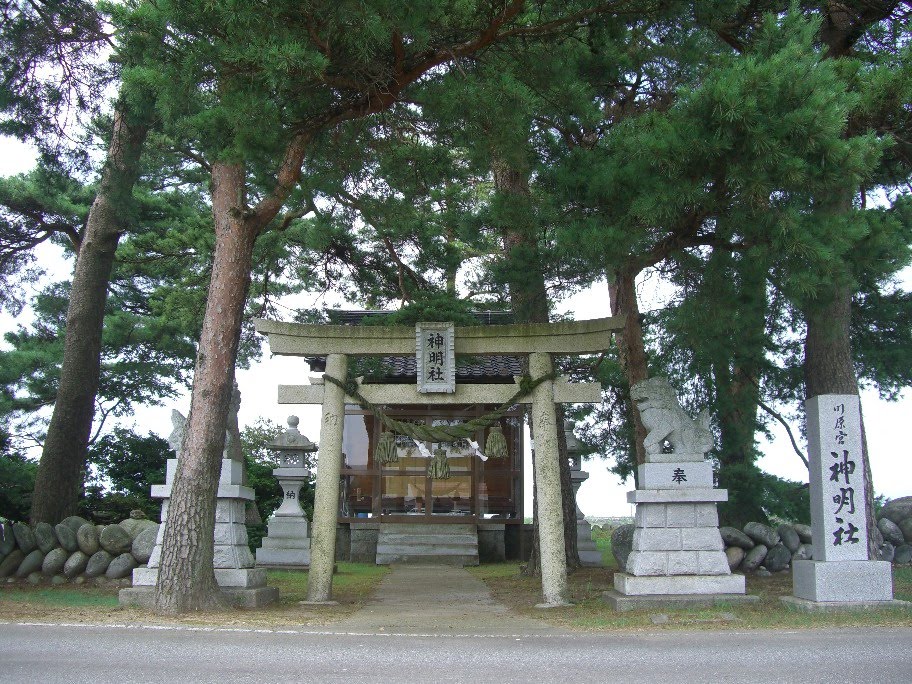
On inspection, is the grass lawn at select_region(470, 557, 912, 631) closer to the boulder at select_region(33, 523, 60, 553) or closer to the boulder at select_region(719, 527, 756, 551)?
the boulder at select_region(719, 527, 756, 551)

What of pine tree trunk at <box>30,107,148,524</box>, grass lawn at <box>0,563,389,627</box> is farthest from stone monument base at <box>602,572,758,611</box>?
pine tree trunk at <box>30,107,148,524</box>

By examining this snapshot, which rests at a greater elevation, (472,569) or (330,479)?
(330,479)

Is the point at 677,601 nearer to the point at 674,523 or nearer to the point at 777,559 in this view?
the point at 674,523

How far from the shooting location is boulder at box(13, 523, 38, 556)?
11.7 meters

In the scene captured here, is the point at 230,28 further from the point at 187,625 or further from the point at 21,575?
the point at 21,575

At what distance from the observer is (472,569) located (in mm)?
15336

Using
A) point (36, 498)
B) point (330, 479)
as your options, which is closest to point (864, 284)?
point (330, 479)

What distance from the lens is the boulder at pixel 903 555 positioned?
1283cm

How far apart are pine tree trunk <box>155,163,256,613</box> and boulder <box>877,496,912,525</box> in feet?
36.2

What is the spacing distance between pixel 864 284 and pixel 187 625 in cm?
972

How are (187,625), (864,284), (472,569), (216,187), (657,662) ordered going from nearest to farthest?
(657,662), (187,625), (216,187), (864,284), (472,569)

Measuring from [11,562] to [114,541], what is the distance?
1509 millimetres

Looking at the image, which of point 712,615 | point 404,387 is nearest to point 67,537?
point 404,387

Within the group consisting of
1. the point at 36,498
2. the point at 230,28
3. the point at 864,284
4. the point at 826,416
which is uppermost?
the point at 230,28
